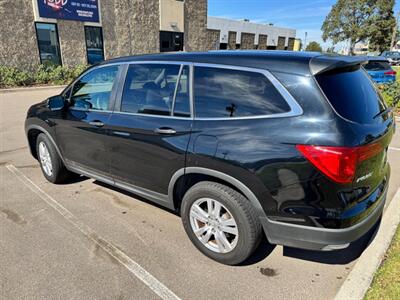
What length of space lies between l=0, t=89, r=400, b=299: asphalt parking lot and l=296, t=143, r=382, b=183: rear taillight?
103cm

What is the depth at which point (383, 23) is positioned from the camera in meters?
43.9

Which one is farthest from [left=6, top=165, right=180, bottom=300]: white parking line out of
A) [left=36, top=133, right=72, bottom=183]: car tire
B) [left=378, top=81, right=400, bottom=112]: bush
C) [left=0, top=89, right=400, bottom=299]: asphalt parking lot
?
[left=378, top=81, right=400, bottom=112]: bush

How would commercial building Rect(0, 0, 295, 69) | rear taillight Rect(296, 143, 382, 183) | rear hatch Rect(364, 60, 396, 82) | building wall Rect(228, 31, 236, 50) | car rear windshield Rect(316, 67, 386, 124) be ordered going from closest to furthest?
1. rear taillight Rect(296, 143, 382, 183)
2. car rear windshield Rect(316, 67, 386, 124)
3. rear hatch Rect(364, 60, 396, 82)
4. commercial building Rect(0, 0, 295, 69)
5. building wall Rect(228, 31, 236, 50)

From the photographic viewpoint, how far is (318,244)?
7.36 ft

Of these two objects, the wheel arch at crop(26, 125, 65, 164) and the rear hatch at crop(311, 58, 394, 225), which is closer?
the rear hatch at crop(311, 58, 394, 225)

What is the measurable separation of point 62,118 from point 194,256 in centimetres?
247

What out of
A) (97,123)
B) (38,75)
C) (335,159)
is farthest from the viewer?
(38,75)

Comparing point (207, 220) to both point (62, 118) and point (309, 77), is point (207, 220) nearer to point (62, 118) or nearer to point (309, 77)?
point (309, 77)

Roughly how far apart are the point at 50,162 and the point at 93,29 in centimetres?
1609

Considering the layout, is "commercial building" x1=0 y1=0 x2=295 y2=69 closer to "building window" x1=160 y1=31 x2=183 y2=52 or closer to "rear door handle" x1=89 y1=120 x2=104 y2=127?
"building window" x1=160 y1=31 x2=183 y2=52

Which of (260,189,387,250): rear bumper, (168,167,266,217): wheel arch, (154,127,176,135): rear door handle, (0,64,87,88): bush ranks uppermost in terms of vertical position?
(154,127,176,135): rear door handle

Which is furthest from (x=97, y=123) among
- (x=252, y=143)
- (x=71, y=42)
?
(x=71, y=42)

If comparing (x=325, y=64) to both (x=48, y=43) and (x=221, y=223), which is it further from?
(x=48, y=43)

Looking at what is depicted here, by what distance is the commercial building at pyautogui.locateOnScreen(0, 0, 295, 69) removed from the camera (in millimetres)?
15131
